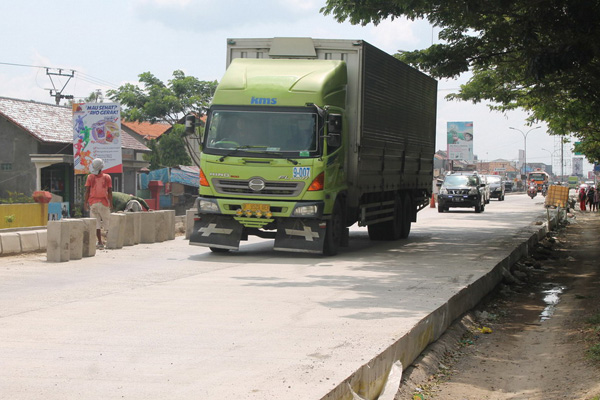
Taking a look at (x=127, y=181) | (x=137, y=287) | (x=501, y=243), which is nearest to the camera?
(x=137, y=287)

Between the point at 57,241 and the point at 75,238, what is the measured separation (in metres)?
0.40

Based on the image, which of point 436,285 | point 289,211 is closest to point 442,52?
point 289,211

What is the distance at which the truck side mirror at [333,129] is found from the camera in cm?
1427

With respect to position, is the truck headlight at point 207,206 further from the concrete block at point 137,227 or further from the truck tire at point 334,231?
the concrete block at point 137,227

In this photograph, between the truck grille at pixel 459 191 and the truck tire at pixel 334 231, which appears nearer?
the truck tire at pixel 334 231

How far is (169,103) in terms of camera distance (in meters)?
53.0

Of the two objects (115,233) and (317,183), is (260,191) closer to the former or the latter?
(317,183)

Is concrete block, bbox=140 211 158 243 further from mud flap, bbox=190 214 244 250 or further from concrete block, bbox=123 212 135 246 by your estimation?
mud flap, bbox=190 214 244 250

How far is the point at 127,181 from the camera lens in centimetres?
4603

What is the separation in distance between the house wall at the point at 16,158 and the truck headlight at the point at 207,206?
24.1 metres

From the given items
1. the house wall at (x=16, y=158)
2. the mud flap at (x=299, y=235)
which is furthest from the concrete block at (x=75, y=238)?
the house wall at (x=16, y=158)

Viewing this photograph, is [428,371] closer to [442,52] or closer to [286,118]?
[286,118]

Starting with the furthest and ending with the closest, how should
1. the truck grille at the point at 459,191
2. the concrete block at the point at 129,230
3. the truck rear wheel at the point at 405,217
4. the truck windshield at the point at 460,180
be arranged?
the truck windshield at the point at 460,180 < the truck grille at the point at 459,191 < the truck rear wheel at the point at 405,217 < the concrete block at the point at 129,230

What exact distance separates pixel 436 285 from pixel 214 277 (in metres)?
3.17
